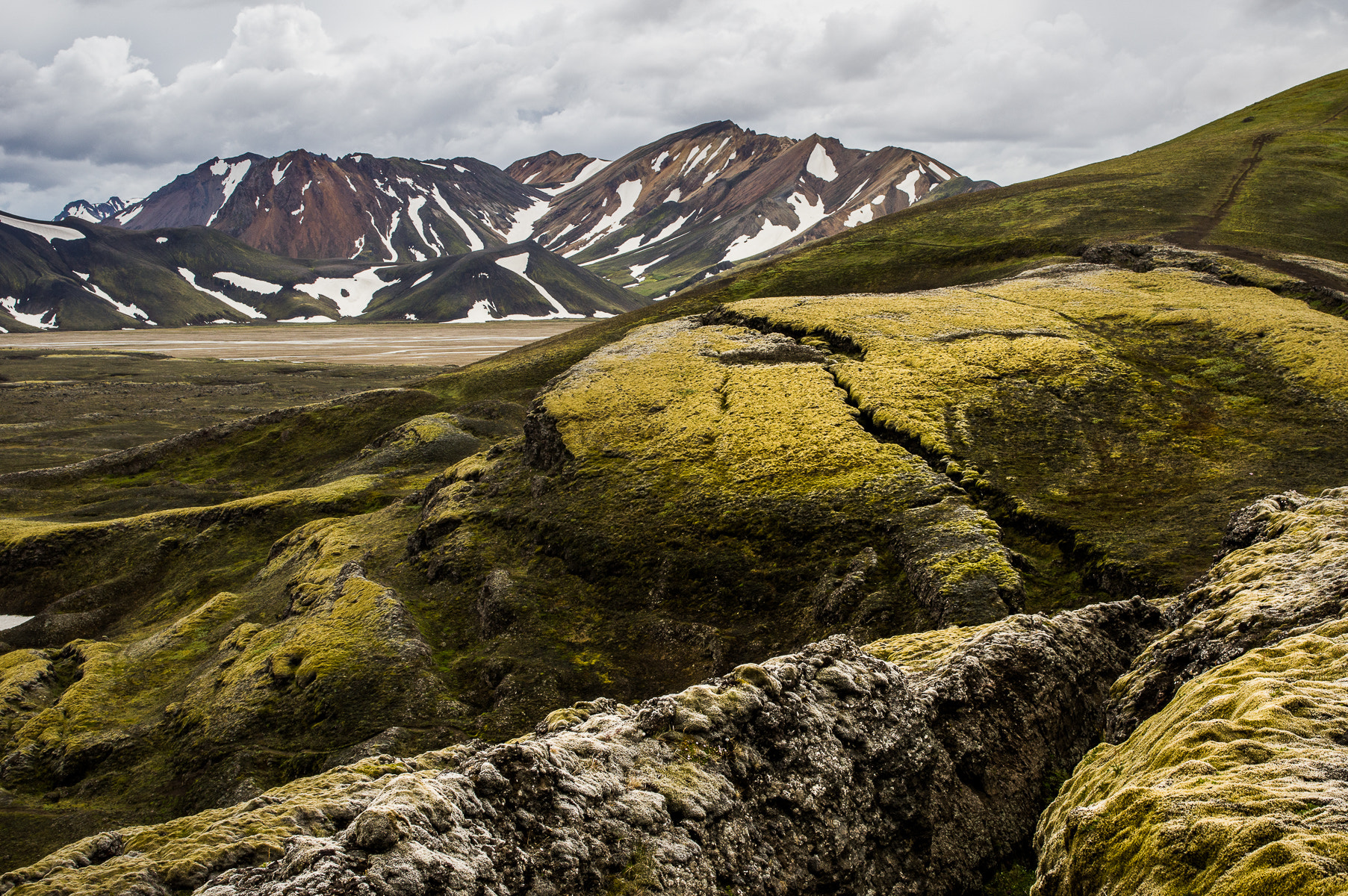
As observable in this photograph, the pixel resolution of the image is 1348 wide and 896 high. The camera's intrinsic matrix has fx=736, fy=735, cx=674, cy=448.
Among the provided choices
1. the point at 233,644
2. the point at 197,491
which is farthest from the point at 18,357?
the point at 233,644

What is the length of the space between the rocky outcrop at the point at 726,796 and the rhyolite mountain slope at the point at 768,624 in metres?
0.06

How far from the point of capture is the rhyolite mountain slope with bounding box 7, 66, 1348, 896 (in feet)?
32.3

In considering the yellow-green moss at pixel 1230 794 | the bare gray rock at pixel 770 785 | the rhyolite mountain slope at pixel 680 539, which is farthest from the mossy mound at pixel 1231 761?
the rhyolite mountain slope at pixel 680 539

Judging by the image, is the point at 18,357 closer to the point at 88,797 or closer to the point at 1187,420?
the point at 88,797

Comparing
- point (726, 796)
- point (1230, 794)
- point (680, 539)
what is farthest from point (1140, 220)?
point (726, 796)

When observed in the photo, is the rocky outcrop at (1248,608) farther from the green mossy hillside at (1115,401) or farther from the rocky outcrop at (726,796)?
the green mossy hillside at (1115,401)

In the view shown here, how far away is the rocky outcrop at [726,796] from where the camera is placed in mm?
9289

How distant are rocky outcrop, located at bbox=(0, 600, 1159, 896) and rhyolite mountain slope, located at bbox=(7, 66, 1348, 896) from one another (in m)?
0.06

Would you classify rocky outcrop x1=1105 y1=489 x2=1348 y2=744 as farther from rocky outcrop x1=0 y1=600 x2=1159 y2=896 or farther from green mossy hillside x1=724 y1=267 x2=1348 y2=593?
green mossy hillside x1=724 y1=267 x2=1348 y2=593

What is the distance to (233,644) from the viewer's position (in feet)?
98.8

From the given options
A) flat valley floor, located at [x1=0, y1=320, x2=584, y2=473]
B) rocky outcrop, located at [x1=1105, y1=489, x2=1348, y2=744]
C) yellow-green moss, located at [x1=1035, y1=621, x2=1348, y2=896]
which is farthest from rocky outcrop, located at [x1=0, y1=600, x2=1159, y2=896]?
flat valley floor, located at [x1=0, y1=320, x2=584, y2=473]

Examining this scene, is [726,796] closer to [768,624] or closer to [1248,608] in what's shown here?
[1248,608]

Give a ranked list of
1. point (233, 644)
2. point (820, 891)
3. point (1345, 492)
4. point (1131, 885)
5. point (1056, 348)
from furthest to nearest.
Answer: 1. point (1056, 348)
2. point (233, 644)
3. point (1345, 492)
4. point (820, 891)
5. point (1131, 885)

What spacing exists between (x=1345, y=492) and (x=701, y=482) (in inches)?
777
